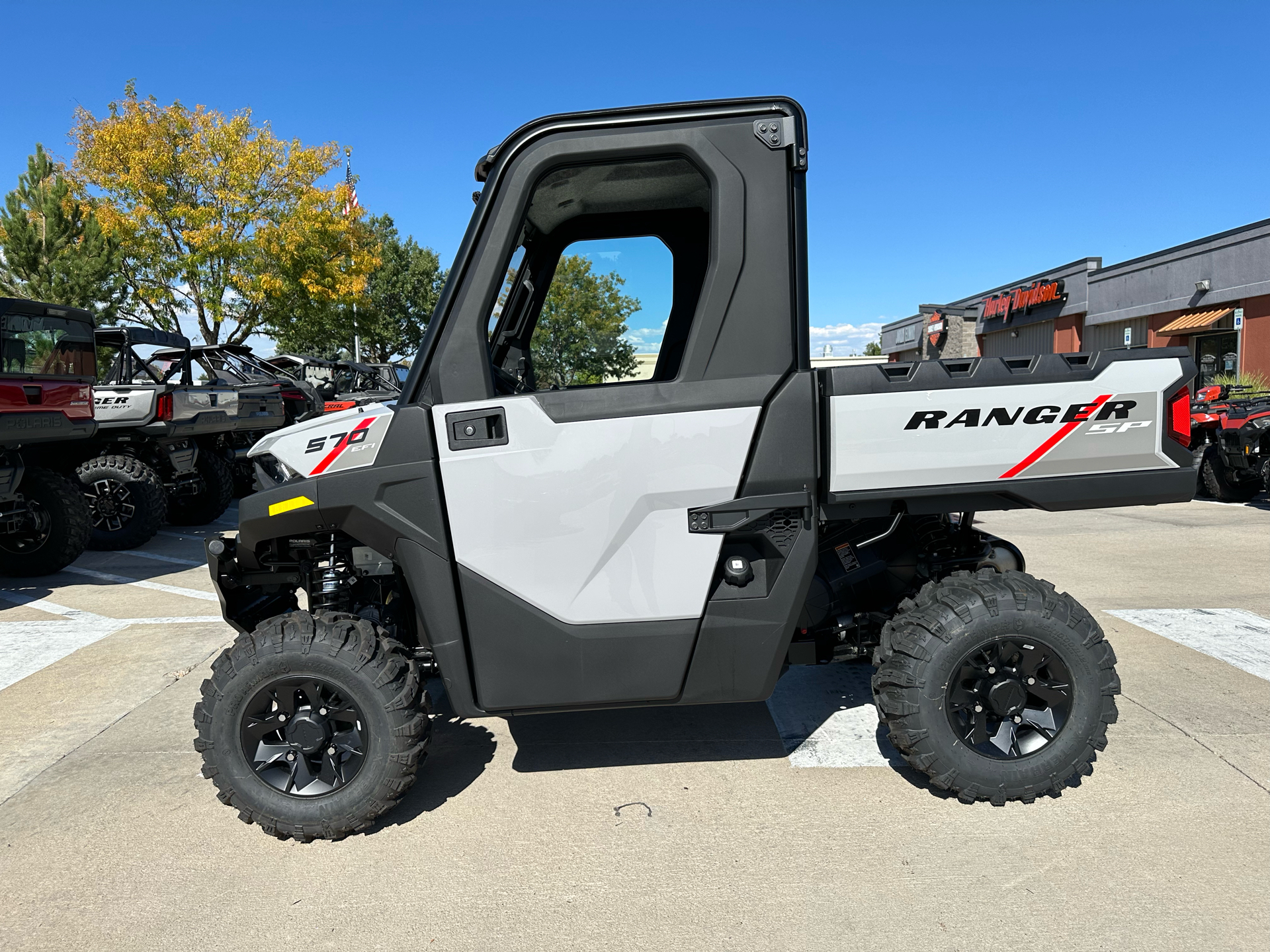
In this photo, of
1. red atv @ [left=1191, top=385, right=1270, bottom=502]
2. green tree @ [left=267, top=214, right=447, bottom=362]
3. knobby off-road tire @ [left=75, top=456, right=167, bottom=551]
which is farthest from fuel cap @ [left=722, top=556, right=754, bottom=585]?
green tree @ [left=267, top=214, right=447, bottom=362]

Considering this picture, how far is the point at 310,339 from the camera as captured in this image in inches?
1276

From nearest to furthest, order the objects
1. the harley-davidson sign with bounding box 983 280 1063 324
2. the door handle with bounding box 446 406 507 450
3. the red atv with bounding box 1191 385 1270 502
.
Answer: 1. the door handle with bounding box 446 406 507 450
2. the red atv with bounding box 1191 385 1270 502
3. the harley-davidson sign with bounding box 983 280 1063 324

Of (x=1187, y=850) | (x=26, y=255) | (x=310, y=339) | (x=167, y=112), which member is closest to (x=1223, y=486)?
(x=1187, y=850)

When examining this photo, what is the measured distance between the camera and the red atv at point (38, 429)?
6.83m

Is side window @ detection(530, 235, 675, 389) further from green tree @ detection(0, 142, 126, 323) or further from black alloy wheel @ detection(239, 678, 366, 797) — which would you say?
green tree @ detection(0, 142, 126, 323)

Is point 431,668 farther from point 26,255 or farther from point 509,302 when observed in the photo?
point 26,255

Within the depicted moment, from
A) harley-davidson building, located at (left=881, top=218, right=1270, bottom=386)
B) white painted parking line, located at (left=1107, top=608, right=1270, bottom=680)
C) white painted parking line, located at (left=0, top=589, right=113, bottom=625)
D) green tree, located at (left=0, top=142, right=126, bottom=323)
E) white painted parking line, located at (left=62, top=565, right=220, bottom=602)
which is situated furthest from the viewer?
green tree, located at (left=0, top=142, right=126, bottom=323)

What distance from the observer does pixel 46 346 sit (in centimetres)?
745

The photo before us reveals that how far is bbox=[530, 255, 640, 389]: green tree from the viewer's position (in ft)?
10.4

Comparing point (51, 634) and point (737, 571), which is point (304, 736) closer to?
point (737, 571)

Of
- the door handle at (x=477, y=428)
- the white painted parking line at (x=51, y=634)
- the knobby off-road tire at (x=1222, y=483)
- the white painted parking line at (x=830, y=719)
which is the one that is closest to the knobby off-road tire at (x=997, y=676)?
the white painted parking line at (x=830, y=719)

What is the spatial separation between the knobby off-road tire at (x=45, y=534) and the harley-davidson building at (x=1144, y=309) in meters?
16.5

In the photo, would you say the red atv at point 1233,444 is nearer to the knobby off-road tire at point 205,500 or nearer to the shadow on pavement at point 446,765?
the shadow on pavement at point 446,765

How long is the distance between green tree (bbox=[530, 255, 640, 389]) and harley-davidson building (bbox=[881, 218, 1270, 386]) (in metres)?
15.6
